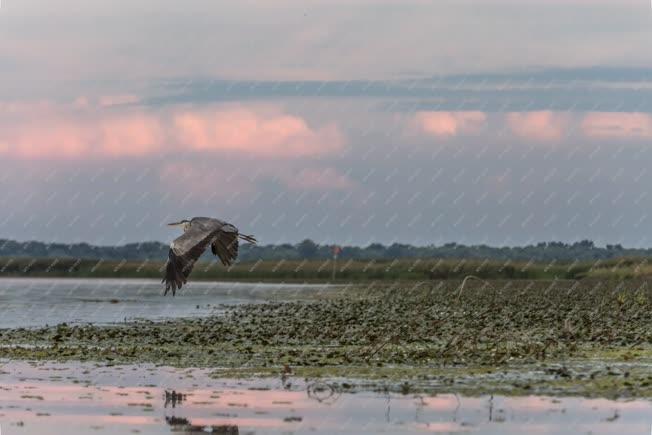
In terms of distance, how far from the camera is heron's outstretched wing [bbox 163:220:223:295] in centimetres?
2217

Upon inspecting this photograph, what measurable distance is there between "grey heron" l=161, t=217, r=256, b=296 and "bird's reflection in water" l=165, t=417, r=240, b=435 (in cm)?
705

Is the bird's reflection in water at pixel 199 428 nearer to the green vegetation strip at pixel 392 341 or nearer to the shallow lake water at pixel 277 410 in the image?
the shallow lake water at pixel 277 410

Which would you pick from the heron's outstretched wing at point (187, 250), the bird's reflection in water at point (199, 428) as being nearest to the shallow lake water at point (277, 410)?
the bird's reflection in water at point (199, 428)

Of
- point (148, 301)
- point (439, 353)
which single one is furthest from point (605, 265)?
point (439, 353)

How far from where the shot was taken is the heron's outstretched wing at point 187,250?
2217 centimetres

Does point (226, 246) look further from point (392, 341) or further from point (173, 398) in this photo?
point (173, 398)

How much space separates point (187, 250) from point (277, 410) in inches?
291

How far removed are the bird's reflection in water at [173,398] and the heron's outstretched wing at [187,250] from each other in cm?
468

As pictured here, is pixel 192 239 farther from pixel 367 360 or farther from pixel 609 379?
pixel 609 379

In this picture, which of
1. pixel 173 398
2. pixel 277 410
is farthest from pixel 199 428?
pixel 173 398

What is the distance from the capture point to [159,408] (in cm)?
1584

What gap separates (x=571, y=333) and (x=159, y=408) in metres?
12.1

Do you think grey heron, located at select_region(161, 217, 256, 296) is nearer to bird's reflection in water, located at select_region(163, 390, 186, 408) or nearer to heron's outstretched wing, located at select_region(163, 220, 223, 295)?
heron's outstretched wing, located at select_region(163, 220, 223, 295)

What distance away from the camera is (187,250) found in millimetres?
22500
